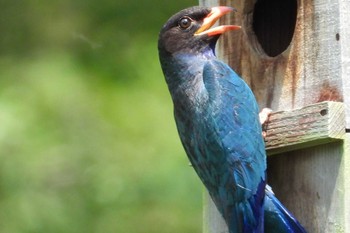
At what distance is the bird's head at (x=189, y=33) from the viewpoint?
29.4 ft

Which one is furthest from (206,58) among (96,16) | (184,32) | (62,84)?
(96,16)

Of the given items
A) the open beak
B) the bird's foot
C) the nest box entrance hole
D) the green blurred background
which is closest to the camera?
the bird's foot

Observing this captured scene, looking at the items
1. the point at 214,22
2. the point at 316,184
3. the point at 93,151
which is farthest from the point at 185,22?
the point at 93,151

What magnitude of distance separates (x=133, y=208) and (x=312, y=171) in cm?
269

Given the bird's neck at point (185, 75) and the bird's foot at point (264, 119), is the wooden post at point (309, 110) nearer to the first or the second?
the bird's foot at point (264, 119)

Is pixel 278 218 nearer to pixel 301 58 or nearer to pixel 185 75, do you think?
pixel 301 58

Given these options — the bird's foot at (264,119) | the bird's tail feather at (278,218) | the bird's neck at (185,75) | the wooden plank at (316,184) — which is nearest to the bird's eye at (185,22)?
the bird's neck at (185,75)

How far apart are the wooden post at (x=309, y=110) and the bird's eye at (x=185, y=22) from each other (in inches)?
12.1

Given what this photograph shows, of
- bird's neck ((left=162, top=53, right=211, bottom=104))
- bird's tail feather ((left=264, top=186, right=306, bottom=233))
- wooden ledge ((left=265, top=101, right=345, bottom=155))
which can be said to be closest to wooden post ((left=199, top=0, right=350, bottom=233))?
wooden ledge ((left=265, top=101, right=345, bottom=155))

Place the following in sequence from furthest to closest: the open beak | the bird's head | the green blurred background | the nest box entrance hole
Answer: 1. the green blurred background
2. the nest box entrance hole
3. the bird's head
4. the open beak

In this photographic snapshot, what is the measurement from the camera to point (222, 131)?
8.43 meters

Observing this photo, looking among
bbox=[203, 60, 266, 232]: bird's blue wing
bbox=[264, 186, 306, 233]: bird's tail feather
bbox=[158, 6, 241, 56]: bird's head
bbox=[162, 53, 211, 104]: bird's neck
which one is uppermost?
bbox=[158, 6, 241, 56]: bird's head

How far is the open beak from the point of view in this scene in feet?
29.0

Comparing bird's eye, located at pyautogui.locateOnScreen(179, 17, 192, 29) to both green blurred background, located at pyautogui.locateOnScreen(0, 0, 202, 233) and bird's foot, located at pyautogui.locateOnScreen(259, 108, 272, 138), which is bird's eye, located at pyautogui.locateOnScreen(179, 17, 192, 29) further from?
green blurred background, located at pyautogui.locateOnScreen(0, 0, 202, 233)
